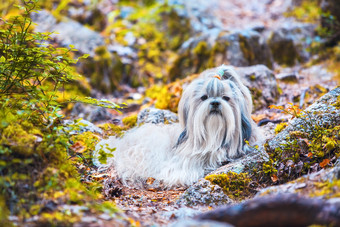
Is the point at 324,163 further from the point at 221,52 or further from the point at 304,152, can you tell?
the point at 221,52

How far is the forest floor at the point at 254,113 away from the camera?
340 cm

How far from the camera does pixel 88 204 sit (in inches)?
110

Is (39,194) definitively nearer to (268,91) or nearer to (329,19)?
(268,91)

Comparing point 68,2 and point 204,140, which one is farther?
point 68,2

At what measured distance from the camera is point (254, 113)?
7.29 metres

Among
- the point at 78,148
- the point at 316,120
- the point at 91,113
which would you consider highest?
the point at 91,113

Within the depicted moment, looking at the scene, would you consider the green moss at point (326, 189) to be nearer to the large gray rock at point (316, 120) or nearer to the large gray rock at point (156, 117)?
A: the large gray rock at point (316, 120)

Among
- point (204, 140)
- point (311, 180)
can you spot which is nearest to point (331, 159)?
point (311, 180)

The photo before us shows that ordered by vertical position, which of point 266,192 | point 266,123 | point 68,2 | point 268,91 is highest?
point 68,2

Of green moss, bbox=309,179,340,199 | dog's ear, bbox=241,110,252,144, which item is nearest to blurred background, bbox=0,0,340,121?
dog's ear, bbox=241,110,252,144

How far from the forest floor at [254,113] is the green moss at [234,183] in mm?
443

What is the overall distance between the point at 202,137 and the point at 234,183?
4.02ft

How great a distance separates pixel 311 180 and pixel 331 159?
1.00m

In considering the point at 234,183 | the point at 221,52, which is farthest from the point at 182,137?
the point at 221,52
